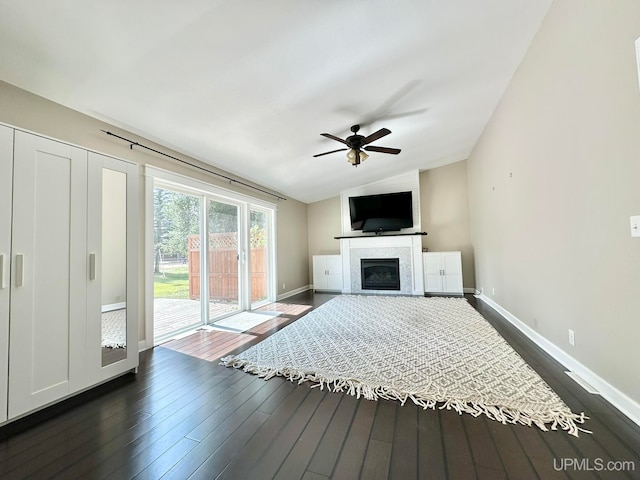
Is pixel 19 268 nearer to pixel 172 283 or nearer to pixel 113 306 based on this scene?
pixel 113 306

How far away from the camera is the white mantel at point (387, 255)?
5840mm

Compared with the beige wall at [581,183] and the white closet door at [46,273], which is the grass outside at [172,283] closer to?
the white closet door at [46,273]

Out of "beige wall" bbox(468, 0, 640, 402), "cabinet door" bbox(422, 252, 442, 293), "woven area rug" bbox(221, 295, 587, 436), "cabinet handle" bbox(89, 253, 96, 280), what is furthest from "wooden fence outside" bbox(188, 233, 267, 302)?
"beige wall" bbox(468, 0, 640, 402)

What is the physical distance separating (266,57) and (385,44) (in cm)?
103

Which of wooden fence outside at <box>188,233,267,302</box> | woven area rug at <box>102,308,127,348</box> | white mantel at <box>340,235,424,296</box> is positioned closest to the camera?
woven area rug at <box>102,308,127,348</box>

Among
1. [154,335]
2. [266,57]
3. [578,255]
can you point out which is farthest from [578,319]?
[154,335]

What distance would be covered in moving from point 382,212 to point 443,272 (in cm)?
194

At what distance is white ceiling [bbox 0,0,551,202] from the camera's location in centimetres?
162

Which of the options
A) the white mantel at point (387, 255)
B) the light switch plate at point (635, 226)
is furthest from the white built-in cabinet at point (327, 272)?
the light switch plate at point (635, 226)

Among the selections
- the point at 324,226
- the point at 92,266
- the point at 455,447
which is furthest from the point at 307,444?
the point at 324,226

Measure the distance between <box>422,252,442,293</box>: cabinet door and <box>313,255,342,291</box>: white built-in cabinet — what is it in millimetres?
2011

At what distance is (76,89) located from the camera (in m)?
2.07

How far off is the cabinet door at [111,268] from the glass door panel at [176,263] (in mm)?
790

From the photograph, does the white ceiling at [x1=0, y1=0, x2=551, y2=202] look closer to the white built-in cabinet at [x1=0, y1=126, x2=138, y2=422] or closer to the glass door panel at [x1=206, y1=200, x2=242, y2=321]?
the white built-in cabinet at [x1=0, y1=126, x2=138, y2=422]
